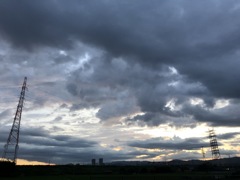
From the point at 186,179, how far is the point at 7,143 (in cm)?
7033

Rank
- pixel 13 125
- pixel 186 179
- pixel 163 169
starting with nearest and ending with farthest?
pixel 186 179 < pixel 13 125 < pixel 163 169

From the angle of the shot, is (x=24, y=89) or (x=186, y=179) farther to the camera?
(x=24, y=89)

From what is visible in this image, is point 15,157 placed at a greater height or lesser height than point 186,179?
greater

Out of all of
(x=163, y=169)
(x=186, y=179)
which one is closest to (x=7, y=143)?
(x=186, y=179)

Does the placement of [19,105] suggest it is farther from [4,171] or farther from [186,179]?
[186,179]

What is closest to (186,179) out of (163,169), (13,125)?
(13,125)

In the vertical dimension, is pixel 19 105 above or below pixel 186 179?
above

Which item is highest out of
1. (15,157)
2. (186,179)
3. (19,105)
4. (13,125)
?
(19,105)

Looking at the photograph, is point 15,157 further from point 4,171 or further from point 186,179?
point 186,179

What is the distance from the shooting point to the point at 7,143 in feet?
420

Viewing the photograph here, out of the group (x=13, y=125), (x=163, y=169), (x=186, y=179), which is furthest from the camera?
(x=163, y=169)

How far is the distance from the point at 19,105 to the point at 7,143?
14.9 m

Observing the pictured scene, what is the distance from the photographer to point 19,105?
129m

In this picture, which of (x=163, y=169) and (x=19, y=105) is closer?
(x=19, y=105)
